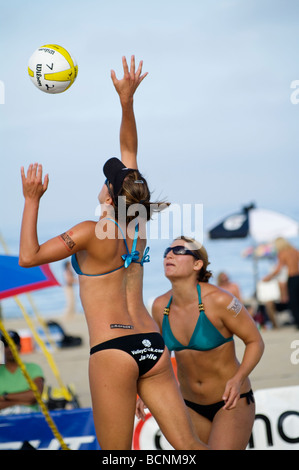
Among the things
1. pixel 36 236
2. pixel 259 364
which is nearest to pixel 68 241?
pixel 36 236

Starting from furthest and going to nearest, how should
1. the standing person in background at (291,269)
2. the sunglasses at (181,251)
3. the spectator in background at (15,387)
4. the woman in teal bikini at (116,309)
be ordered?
the standing person in background at (291,269), the spectator in background at (15,387), the sunglasses at (181,251), the woman in teal bikini at (116,309)

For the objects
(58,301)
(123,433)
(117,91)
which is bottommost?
(58,301)

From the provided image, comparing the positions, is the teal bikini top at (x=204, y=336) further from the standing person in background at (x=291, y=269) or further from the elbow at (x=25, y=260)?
the standing person in background at (x=291, y=269)

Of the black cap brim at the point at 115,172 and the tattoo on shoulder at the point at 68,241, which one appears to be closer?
the tattoo on shoulder at the point at 68,241

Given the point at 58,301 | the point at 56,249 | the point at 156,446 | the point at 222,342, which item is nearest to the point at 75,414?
the point at 156,446

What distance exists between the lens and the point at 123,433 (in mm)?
3023

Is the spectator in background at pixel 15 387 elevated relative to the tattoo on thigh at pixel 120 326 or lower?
lower

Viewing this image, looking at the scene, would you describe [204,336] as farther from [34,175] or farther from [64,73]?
[64,73]

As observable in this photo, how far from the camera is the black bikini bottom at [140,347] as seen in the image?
3070 mm

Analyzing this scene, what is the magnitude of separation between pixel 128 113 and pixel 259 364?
19.2ft

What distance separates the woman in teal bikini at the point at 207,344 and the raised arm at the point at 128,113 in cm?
65

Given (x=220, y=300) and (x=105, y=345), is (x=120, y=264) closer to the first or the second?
(x=105, y=345)

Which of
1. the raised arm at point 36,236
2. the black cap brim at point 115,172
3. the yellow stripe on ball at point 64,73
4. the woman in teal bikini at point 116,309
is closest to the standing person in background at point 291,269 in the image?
the yellow stripe on ball at point 64,73

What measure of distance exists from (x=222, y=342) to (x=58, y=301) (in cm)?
2326
